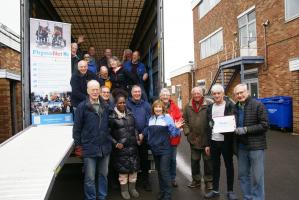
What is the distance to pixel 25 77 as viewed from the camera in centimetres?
606

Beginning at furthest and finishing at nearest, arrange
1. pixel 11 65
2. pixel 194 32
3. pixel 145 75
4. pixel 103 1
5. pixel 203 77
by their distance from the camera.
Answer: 1. pixel 194 32
2. pixel 203 77
3. pixel 11 65
4. pixel 103 1
5. pixel 145 75

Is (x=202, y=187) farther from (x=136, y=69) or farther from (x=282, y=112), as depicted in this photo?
(x=282, y=112)

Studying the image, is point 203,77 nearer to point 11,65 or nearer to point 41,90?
point 11,65

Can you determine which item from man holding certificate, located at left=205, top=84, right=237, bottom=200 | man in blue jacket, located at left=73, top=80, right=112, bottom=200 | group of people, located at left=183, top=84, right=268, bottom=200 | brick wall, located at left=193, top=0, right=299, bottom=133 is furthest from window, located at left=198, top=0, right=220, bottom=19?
man in blue jacket, located at left=73, top=80, right=112, bottom=200

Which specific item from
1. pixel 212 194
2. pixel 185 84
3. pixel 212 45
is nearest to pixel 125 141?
pixel 212 194

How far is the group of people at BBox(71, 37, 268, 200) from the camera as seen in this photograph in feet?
15.7

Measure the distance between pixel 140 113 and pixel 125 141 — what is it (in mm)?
586

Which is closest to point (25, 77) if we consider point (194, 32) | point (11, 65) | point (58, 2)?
point (58, 2)

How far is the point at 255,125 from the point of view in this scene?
4656mm

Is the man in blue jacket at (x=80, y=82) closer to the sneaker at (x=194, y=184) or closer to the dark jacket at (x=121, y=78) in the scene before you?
the dark jacket at (x=121, y=78)

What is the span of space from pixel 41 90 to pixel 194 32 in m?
23.8

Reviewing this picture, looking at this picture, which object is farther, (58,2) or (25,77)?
(58,2)

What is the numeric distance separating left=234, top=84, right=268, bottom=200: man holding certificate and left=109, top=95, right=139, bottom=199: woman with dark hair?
64.9 inches

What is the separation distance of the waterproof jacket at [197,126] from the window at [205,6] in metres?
18.5
